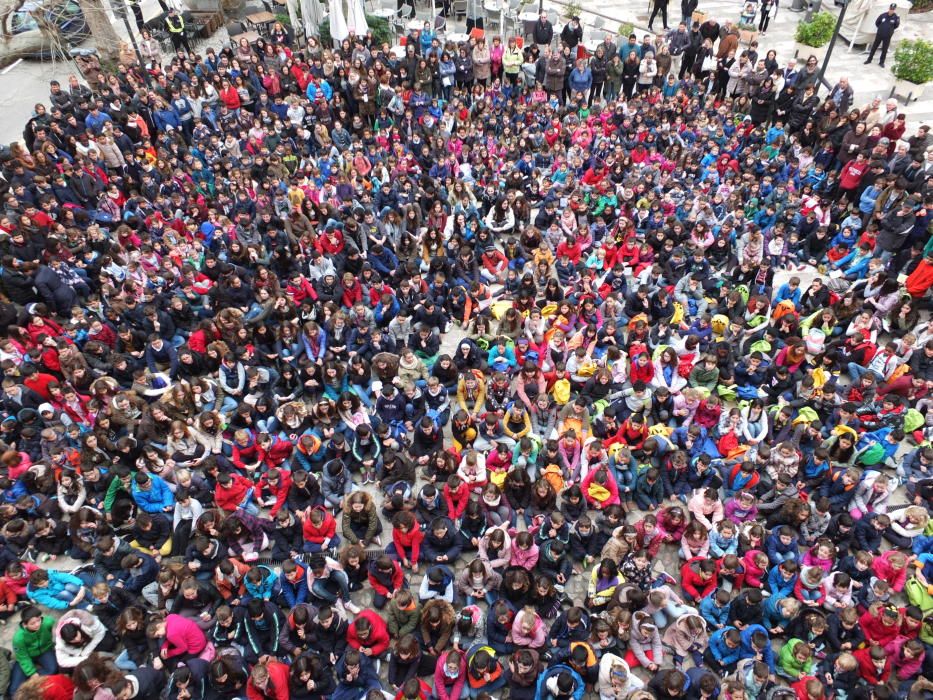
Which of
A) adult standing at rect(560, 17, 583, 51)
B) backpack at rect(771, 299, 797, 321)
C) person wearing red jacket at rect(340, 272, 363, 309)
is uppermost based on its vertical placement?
adult standing at rect(560, 17, 583, 51)

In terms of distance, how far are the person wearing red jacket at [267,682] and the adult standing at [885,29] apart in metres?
22.4

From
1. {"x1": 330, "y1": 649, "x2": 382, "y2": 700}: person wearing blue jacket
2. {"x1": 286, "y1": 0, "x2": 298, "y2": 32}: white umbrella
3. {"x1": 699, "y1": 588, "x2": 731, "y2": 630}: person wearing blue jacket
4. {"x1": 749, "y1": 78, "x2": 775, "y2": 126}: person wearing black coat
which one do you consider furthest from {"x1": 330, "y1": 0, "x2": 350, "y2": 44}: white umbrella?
{"x1": 699, "y1": 588, "x2": 731, "y2": 630}: person wearing blue jacket

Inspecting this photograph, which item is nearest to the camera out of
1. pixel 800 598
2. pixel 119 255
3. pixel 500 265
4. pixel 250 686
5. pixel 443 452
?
pixel 250 686

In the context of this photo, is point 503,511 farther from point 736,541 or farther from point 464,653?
point 736,541

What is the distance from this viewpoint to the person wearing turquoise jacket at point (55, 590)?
6.87m

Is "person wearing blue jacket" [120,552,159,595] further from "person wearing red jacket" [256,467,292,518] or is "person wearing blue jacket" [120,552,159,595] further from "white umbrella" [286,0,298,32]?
"white umbrella" [286,0,298,32]

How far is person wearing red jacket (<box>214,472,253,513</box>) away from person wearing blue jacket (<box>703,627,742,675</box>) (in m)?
5.95

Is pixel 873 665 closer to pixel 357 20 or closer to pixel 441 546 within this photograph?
pixel 441 546

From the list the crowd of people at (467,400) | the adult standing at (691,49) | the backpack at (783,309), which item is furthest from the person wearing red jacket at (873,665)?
the adult standing at (691,49)

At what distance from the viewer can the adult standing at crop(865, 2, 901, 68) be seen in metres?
17.8

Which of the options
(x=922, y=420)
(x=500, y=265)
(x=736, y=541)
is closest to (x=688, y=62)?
(x=500, y=265)

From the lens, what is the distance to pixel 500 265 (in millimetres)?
12469

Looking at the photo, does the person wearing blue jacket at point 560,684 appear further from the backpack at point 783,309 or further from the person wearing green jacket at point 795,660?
the backpack at point 783,309

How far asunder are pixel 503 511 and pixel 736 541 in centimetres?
292
